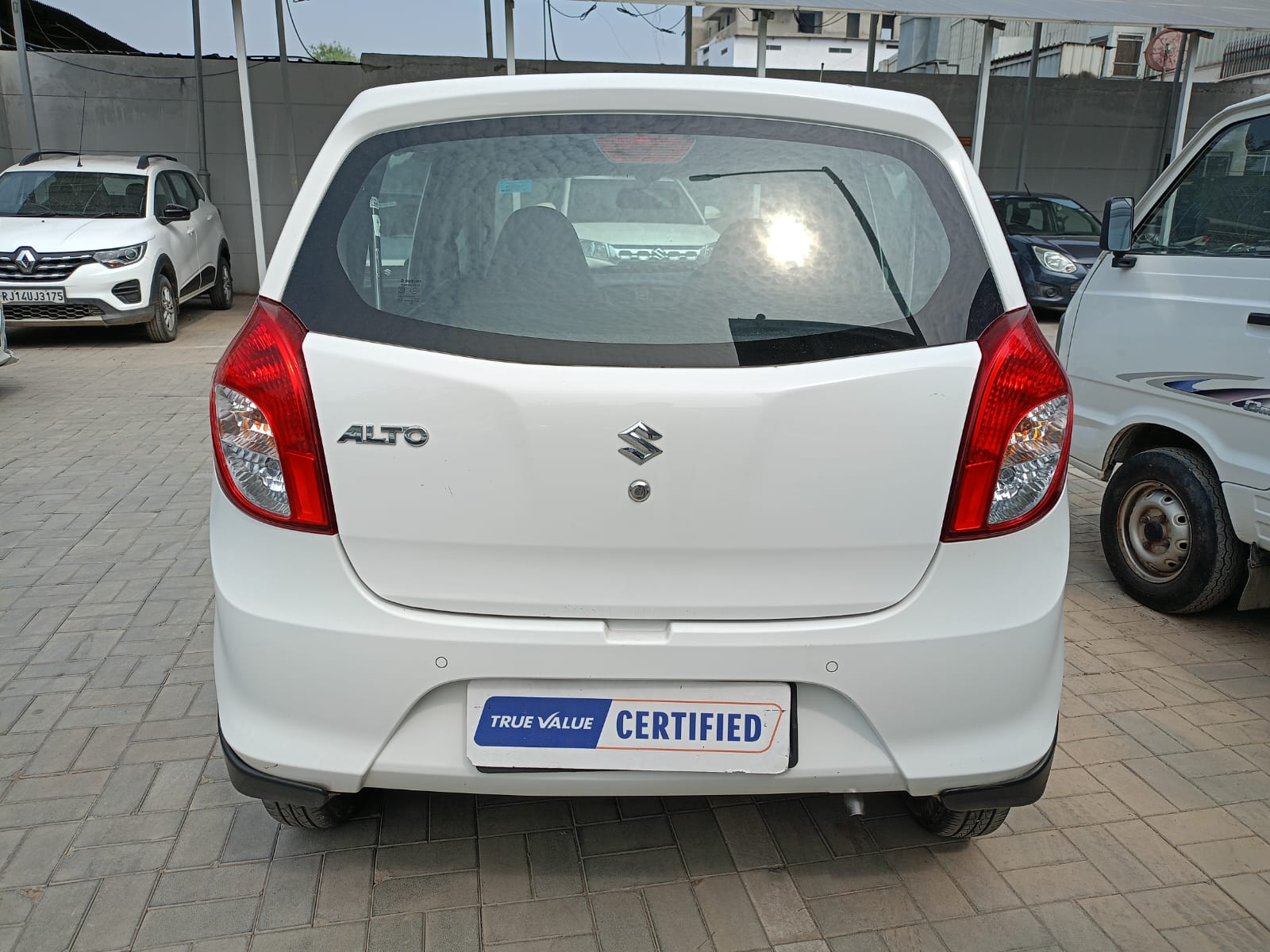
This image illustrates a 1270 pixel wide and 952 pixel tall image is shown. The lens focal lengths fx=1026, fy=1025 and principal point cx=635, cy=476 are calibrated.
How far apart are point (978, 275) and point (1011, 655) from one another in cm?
74

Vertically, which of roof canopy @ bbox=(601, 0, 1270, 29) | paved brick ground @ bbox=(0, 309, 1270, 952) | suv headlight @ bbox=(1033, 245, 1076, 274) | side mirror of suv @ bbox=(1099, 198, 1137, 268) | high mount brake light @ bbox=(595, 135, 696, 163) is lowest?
paved brick ground @ bbox=(0, 309, 1270, 952)

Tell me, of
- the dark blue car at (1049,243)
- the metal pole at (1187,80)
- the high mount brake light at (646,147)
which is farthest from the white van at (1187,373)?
the metal pole at (1187,80)

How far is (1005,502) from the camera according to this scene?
6.44 ft

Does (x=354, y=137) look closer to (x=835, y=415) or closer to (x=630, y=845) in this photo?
(x=835, y=415)

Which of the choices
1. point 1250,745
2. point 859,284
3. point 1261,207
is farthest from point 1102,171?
point 859,284

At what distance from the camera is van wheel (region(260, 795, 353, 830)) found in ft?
7.84

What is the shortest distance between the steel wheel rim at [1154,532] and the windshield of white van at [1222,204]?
36.5 inches

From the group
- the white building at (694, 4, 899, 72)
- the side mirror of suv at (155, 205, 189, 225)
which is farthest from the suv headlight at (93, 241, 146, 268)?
the white building at (694, 4, 899, 72)

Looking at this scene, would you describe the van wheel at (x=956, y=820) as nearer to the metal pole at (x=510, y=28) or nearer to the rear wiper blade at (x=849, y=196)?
the rear wiper blade at (x=849, y=196)

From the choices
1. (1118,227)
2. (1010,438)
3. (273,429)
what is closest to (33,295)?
(273,429)

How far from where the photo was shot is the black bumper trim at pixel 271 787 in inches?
80.3

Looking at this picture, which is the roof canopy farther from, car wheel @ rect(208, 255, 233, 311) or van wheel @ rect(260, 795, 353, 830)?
van wheel @ rect(260, 795, 353, 830)

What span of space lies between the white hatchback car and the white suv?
9.11m

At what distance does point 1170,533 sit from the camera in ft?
13.1
